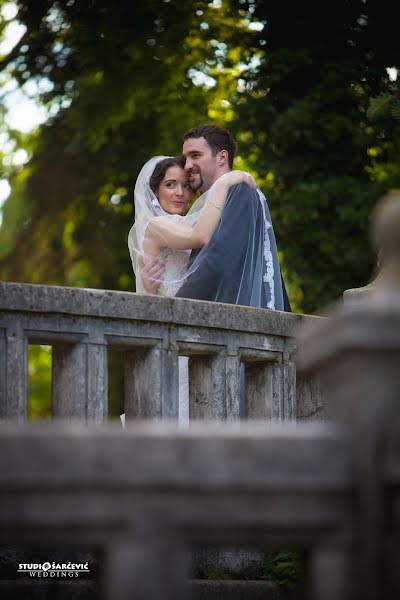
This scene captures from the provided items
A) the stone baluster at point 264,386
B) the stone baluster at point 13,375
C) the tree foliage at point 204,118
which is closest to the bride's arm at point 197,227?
the stone baluster at point 264,386

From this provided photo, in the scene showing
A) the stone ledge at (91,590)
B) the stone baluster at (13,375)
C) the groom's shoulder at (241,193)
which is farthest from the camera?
the groom's shoulder at (241,193)

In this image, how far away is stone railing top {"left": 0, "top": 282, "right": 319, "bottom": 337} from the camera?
5.22 metres

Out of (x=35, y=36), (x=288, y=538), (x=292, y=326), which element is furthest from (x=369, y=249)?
(x=288, y=538)

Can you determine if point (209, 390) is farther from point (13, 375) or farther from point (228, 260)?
point (228, 260)

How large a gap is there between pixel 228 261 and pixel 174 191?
Result: 3.74 ft

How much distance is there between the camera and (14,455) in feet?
9.80

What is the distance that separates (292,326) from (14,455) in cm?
348

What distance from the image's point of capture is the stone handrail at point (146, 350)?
5207 millimetres

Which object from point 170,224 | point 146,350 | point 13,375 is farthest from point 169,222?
point 13,375

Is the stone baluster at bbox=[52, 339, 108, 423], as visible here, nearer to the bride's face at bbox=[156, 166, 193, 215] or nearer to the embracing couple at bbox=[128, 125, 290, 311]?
the embracing couple at bbox=[128, 125, 290, 311]

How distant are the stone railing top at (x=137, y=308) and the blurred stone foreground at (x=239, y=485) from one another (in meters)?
2.16

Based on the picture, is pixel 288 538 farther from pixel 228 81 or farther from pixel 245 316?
pixel 228 81

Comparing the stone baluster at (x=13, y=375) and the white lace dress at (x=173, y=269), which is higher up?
the stone baluster at (x=13, y=375)

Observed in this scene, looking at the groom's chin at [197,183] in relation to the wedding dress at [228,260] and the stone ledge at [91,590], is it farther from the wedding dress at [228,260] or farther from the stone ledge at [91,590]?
the stone ledge at [91,590]
